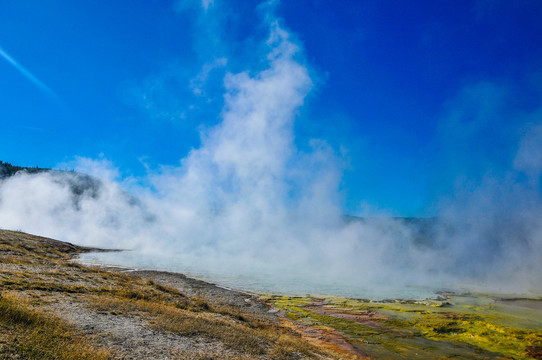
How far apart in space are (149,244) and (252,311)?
67454 millimetres

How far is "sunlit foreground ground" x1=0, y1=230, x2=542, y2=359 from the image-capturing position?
9008 mm

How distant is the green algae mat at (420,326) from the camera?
14.7m

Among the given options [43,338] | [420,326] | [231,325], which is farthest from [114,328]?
[420,326]

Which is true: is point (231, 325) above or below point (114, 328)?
below

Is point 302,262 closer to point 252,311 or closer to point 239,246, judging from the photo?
point 239,246

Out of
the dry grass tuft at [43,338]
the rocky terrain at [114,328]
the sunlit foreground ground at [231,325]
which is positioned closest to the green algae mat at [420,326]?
the sunlit foreground ground at [231,325]

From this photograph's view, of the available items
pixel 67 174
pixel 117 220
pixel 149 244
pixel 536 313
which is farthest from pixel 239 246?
pixel 67 174

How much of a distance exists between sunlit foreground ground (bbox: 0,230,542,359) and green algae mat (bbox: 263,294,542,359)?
0.06 m

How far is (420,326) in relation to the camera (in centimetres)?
1872

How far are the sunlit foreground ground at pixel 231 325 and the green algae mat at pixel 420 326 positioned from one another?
64 millimetres

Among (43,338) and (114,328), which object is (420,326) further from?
(43,338)

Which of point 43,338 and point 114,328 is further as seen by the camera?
point 114,328

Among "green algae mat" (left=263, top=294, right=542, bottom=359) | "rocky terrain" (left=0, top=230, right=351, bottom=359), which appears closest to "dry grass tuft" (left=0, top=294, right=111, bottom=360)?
"rocky terrain" (left=0, top=230, right=351, bottom=359)

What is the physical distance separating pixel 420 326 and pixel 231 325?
1258 cm
